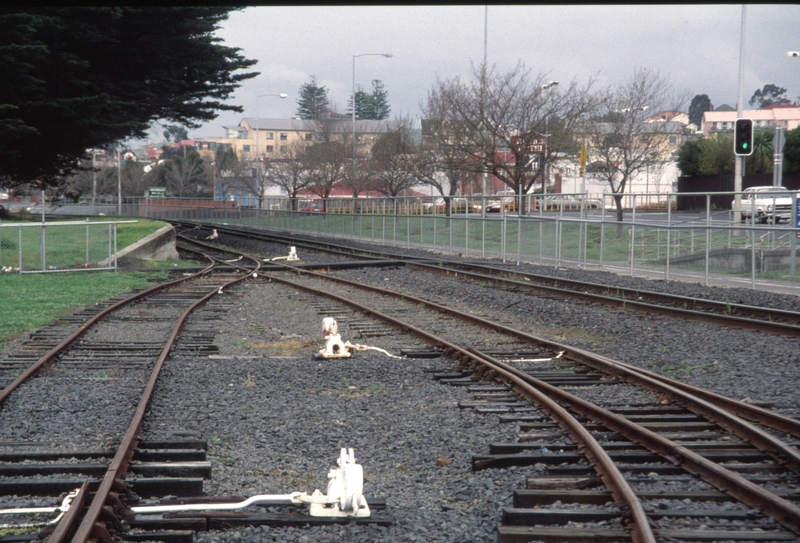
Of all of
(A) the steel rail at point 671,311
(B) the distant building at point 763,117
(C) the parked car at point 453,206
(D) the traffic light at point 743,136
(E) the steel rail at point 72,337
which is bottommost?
(E) the steel rail at point 72,337

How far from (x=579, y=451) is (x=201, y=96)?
3523cm

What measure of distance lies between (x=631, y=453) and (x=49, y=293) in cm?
1576

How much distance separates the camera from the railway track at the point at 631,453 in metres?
4.84

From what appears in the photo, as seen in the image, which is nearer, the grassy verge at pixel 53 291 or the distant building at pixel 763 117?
the grassy verge at pixel 53 291

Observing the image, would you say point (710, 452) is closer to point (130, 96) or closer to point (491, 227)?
point (491, 227)

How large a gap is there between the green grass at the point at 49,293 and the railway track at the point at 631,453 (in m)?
7.68

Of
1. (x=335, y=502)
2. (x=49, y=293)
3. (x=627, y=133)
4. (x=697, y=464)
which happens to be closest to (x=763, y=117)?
(x=627, y=133)

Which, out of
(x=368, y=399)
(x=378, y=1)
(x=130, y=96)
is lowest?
(x=368, y=399)

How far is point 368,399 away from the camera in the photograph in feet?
28.6

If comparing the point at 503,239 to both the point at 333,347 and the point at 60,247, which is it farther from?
the point at 333,347

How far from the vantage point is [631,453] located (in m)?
6.20

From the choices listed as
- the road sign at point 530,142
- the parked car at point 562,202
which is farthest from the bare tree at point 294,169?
the parked car at point 562,202

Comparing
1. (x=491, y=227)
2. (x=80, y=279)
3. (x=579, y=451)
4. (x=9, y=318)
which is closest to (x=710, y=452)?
(x=579, y=451)

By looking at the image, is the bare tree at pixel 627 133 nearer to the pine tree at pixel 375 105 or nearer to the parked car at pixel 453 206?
the parked car at pixel 453 206
